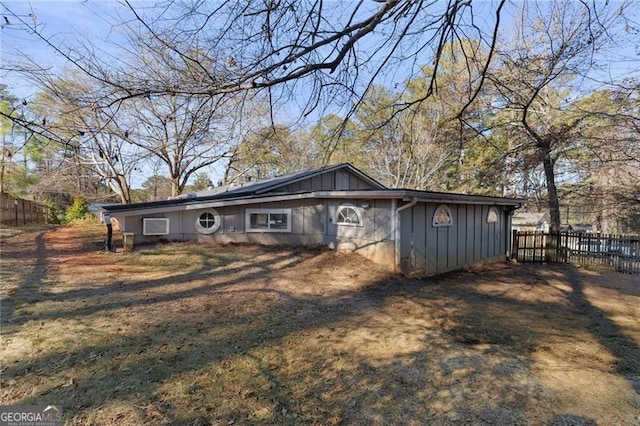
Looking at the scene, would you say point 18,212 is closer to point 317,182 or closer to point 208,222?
point 208,222

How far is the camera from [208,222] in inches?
471

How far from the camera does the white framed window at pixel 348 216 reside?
10119mm

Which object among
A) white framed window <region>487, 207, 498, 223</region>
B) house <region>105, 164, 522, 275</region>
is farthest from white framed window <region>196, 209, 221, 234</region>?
white framed window <region>487, 207, 498, 223</region>

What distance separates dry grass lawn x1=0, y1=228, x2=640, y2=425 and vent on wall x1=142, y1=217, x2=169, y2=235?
12.2 feet

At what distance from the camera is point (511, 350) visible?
4133 millimetres

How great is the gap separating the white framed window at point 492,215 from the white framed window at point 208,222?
979 centimetres

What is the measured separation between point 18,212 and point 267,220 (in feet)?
53.0

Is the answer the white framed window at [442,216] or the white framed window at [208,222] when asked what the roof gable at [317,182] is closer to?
the white framed window at [208,222]

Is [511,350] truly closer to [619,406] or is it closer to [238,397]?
[619,406]

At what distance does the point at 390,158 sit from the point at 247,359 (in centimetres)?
2042

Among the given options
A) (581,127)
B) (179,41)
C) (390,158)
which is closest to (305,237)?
(179,41)

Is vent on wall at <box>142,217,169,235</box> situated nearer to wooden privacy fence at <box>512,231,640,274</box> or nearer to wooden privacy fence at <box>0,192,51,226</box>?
wooden privacy fence at <box>0,192,51,226</box>

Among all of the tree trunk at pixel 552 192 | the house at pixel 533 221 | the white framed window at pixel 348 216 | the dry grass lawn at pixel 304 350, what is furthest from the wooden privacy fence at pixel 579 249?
the house at pixel 533 221

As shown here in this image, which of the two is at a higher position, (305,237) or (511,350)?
(305,237)
